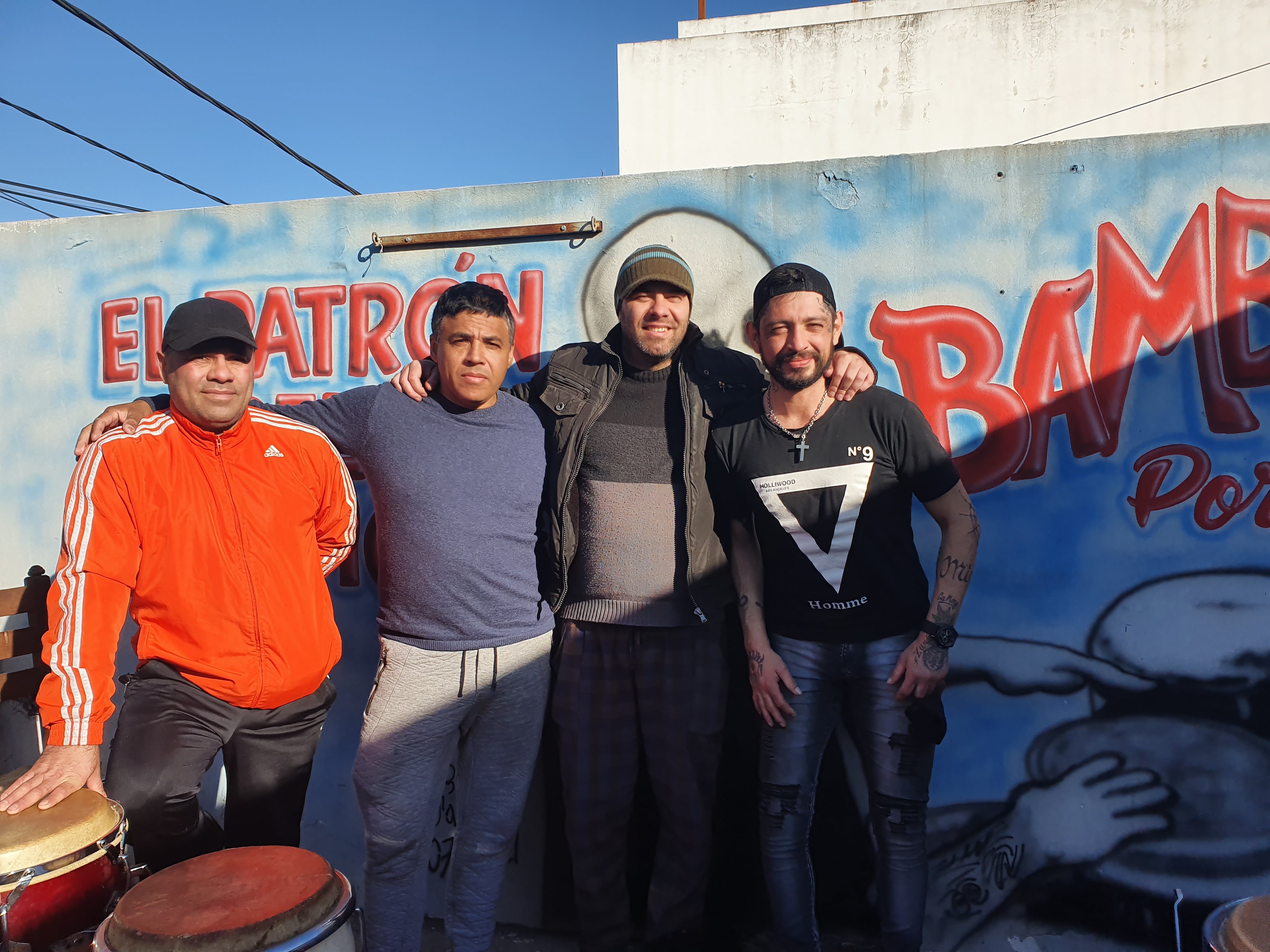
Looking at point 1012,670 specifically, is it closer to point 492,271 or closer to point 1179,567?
point 1179,567

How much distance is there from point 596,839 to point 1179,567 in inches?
89.1

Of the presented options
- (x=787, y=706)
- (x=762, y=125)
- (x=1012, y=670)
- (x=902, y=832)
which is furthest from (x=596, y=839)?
(x=762, y=125)

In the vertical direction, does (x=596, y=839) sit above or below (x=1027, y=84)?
below

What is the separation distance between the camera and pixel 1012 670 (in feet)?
9.25

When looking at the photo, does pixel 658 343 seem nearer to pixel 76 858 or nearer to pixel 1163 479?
pixel 1163 479

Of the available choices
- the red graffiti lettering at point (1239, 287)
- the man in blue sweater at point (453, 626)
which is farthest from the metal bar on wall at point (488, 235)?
the red graffiti lettering at point (1239, 287)

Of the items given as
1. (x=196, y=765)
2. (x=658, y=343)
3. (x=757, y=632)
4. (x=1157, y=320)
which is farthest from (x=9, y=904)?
(x=1157, y=320)

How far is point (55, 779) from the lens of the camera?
1.97 meters

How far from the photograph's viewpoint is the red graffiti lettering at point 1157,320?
8.80 ft

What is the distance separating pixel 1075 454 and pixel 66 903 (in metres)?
3.27

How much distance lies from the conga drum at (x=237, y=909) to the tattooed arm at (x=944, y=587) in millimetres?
1614

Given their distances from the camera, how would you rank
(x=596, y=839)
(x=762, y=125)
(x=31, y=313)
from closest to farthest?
1. (x=596, y=839)
2. (x=31, y=313)
3. (x=762, y=125)

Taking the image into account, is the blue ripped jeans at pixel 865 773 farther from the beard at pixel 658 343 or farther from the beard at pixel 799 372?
the beard at pixel 658 343

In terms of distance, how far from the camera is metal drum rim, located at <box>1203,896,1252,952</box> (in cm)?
147
